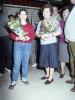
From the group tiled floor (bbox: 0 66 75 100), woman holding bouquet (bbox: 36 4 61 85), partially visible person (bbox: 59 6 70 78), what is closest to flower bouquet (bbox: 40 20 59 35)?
woman holding bouquet (bbox: 36 4 61 85)

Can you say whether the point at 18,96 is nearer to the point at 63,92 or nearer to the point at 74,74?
the point at 63,92

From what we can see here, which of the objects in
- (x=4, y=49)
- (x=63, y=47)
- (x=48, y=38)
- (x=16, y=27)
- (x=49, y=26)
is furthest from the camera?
(x=4, y=49)

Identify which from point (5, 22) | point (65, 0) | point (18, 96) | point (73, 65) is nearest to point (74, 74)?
point (73, 65)

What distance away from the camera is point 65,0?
298 inches

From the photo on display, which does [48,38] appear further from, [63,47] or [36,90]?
[36,90]

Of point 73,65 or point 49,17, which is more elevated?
point 49,17

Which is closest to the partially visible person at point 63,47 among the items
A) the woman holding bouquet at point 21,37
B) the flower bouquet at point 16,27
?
the woman holding bouquet at point 21,37

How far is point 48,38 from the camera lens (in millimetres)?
4926

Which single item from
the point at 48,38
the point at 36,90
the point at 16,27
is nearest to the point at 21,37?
the point at 16,27

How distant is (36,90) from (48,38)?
0.91m

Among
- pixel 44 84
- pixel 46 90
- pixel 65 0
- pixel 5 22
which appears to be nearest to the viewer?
pixel 46 90

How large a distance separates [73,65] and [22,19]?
123cm

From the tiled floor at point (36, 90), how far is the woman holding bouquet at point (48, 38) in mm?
208

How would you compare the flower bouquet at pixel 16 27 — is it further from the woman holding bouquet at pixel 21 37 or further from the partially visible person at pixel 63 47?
the partially visible person at pixel 63 47
